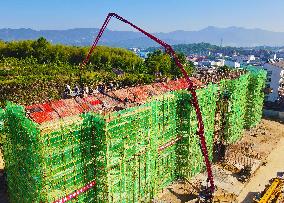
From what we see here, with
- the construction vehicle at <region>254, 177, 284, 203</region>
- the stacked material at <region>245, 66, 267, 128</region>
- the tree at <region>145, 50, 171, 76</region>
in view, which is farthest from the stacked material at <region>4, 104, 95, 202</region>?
the tree at <region>145, 50, 171, 76</region>

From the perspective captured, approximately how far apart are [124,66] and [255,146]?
158 ft

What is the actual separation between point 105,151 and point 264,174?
1934cm

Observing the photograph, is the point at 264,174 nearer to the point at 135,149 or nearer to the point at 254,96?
the point at 254,96

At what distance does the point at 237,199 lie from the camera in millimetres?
27000

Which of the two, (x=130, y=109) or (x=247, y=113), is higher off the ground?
(x=130, y=109)

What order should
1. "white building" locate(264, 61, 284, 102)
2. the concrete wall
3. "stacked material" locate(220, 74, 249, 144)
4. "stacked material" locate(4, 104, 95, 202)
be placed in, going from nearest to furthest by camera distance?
1. "stacked material" locate(4, 104, 95, 202)
2. "stacked material" locate(220, 74, 249, 144)
3. "white building" locate(264, 61, 284, 102)
4. the concrete wall

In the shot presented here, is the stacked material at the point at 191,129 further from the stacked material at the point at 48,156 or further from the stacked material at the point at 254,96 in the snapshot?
the stacked material at the point at 254,96

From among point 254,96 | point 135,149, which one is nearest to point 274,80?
point 254,96

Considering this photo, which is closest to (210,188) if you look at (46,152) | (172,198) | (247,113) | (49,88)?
(172,198)

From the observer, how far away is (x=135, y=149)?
2170cm

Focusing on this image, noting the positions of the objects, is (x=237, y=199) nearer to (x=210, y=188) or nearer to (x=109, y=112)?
(x=210, y=188)

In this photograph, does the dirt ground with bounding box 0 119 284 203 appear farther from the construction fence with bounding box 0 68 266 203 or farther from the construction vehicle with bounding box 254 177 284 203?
the construction vehicle with bounding box 254 177 284 203

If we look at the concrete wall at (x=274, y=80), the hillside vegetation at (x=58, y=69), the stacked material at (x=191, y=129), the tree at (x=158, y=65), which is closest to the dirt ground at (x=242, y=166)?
the stacked material at (x=191, y=129)

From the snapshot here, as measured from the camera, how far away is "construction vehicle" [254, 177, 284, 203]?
23.5m
